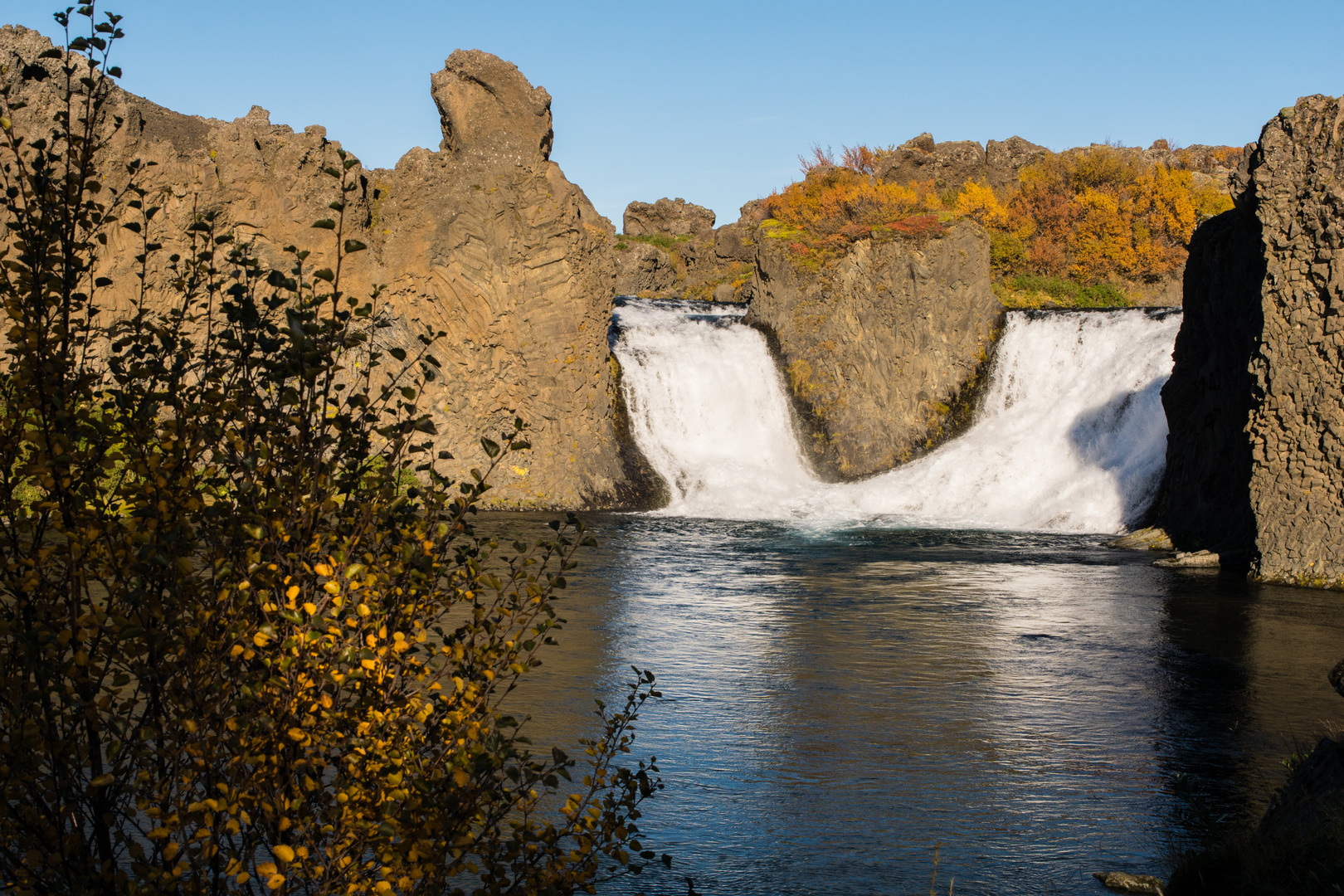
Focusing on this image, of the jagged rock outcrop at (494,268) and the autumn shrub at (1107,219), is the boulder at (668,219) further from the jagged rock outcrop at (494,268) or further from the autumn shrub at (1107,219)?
the jagged rock outcrop at (494,268)

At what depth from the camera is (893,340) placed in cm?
3275

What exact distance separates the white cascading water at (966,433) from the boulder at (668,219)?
27.9m

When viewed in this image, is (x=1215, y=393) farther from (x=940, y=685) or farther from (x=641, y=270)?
(x=641, y=270)

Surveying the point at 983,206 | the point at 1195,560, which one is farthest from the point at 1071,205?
the point at 1195,560

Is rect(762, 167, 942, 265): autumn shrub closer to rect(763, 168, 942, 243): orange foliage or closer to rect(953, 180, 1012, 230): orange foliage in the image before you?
rect(763, 168, 942, 243): orange foliage

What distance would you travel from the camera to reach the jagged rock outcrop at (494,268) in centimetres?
2655

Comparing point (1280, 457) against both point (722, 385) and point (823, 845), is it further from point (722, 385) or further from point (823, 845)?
point (722, 385)

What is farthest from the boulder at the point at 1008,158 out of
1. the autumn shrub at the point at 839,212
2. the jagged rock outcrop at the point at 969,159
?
the autumn shrub at the point at 839,212

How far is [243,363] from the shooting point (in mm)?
3746

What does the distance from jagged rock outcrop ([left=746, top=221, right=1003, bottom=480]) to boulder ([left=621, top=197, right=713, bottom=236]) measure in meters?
28.6

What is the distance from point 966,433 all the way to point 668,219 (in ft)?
110

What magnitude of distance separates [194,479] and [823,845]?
14.3 ft

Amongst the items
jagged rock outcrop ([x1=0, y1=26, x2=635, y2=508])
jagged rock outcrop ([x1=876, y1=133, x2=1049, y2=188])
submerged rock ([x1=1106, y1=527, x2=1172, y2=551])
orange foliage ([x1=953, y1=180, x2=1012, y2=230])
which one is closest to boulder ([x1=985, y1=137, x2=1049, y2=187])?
jagged rock outcrop ([x1=876, y1=133, x2=1049, y2=188])

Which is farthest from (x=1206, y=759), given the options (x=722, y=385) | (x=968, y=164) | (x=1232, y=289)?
(x=968, y=164)
